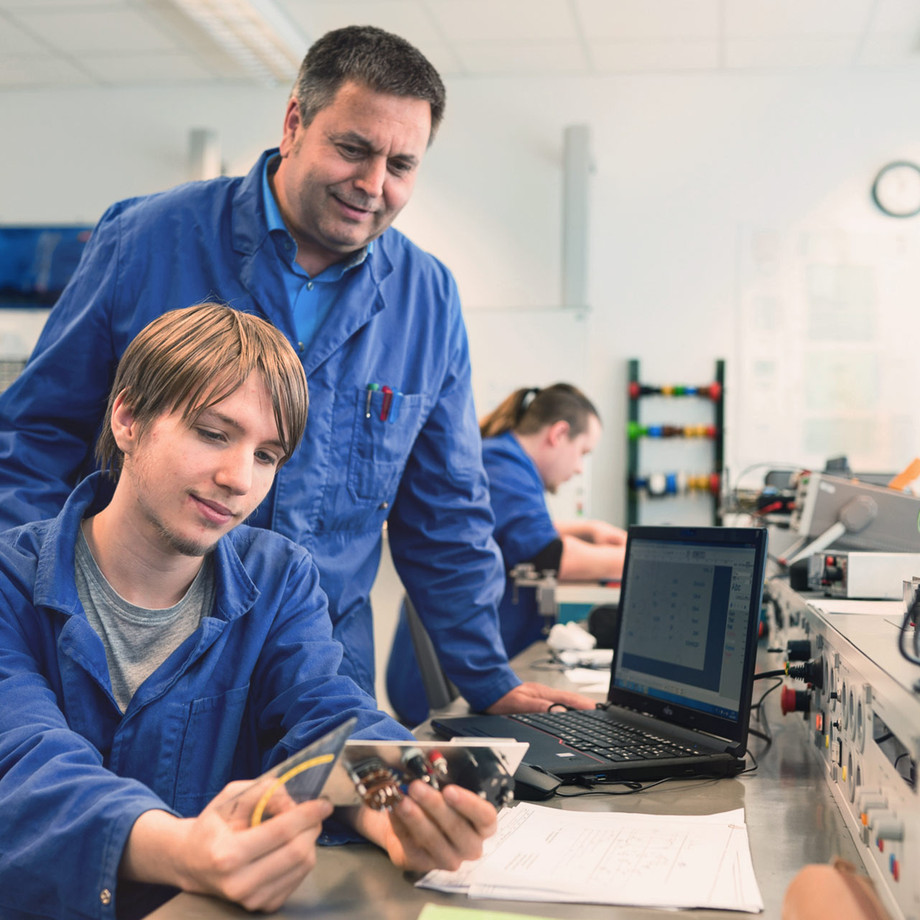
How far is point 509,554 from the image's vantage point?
2.68 meters

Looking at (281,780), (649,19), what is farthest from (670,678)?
(649,19)

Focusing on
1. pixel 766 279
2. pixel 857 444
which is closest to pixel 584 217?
pixel 766 279

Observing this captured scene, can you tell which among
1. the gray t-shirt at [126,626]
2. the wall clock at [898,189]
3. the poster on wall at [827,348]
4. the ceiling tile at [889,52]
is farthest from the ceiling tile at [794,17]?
the gray t-shirt at [126,626]

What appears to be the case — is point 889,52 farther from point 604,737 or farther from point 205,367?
point 205,367

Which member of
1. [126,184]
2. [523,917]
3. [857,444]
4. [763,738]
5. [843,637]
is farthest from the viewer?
[126,184]

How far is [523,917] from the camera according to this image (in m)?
0.72

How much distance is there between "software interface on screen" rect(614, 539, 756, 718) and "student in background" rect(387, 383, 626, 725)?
121cm

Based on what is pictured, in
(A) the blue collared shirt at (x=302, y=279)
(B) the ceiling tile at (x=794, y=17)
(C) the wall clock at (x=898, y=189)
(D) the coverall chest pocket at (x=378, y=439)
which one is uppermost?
(B) the ceiling tile at (x=794, y=17)

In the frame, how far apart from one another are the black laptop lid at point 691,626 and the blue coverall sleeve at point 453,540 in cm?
22

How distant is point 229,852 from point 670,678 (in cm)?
73

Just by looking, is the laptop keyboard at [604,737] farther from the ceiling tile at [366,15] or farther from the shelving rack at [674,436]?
the ceiling tile at [366,15]

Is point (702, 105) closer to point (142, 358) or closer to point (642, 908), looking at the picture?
point (142, 358)

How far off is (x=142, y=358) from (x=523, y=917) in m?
0.69

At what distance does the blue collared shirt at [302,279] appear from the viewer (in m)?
1.46
